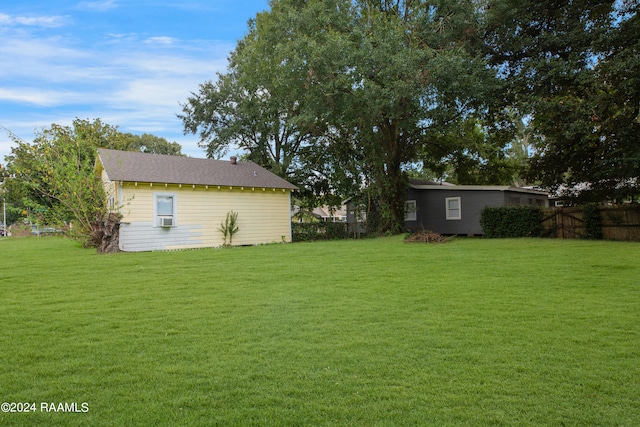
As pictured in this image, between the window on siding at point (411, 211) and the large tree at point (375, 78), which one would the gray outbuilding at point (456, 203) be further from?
the large tree at point (375, 78)

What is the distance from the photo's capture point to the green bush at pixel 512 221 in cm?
1655

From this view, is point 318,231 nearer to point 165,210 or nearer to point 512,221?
point 165,210

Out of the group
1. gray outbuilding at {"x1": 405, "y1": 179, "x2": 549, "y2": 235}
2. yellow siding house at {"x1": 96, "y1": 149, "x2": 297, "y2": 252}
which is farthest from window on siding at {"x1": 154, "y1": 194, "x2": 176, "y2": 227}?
gray outbuilding at {"x1": 405, "y1": 179, "x2": 549, "y2": 235}

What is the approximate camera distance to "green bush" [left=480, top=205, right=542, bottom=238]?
1655cm

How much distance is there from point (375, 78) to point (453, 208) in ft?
29.1

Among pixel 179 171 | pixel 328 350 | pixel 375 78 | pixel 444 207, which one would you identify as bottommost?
pixel 328 350

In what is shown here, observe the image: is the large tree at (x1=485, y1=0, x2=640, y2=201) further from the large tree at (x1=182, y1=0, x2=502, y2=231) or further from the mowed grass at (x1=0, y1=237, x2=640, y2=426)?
the mowed grass at (x1=0, y1=237, x2=640, y2=426)

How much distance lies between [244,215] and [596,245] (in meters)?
13.0

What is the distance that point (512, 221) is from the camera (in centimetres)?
1703

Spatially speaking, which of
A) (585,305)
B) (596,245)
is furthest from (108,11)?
(596,245)

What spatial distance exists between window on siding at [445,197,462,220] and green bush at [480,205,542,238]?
396cm

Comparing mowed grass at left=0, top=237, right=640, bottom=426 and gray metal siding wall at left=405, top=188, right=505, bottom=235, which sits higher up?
gray metal siding wall at left=405, top=188, right=505, bottom=235

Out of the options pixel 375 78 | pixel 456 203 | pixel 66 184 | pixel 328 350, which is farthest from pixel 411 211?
pixel 328 350

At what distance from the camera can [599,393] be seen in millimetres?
2898
